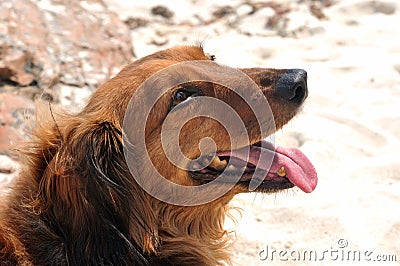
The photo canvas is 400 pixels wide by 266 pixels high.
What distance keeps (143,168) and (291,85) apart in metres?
0.85

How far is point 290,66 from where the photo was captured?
5.87 meters

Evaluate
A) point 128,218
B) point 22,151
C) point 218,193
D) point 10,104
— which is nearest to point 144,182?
point 128,218

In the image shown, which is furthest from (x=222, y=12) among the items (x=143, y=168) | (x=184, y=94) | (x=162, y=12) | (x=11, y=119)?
(x=143, y=168)

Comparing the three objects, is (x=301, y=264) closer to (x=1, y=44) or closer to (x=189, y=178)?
(x=189, y=178)

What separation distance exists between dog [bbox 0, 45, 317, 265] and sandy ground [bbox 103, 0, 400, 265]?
0.73 m

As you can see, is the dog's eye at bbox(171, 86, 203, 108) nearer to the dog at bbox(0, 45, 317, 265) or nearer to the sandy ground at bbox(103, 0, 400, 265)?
the dog at bbox(0, 45, 317, 265)

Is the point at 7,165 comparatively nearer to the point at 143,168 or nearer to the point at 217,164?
the point at 143,168

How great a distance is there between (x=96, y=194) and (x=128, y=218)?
7.6 inches

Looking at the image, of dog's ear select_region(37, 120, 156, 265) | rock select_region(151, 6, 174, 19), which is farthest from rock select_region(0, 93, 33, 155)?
rock select_region(151, 6, 174, 19)

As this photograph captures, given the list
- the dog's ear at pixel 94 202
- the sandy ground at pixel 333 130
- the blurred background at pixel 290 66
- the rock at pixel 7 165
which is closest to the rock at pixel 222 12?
the blurred background at pixel 290 66

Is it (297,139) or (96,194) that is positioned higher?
(96,194)

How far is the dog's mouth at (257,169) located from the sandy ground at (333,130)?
751 millimetres

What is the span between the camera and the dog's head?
291 cm

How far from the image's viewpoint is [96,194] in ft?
8.70
